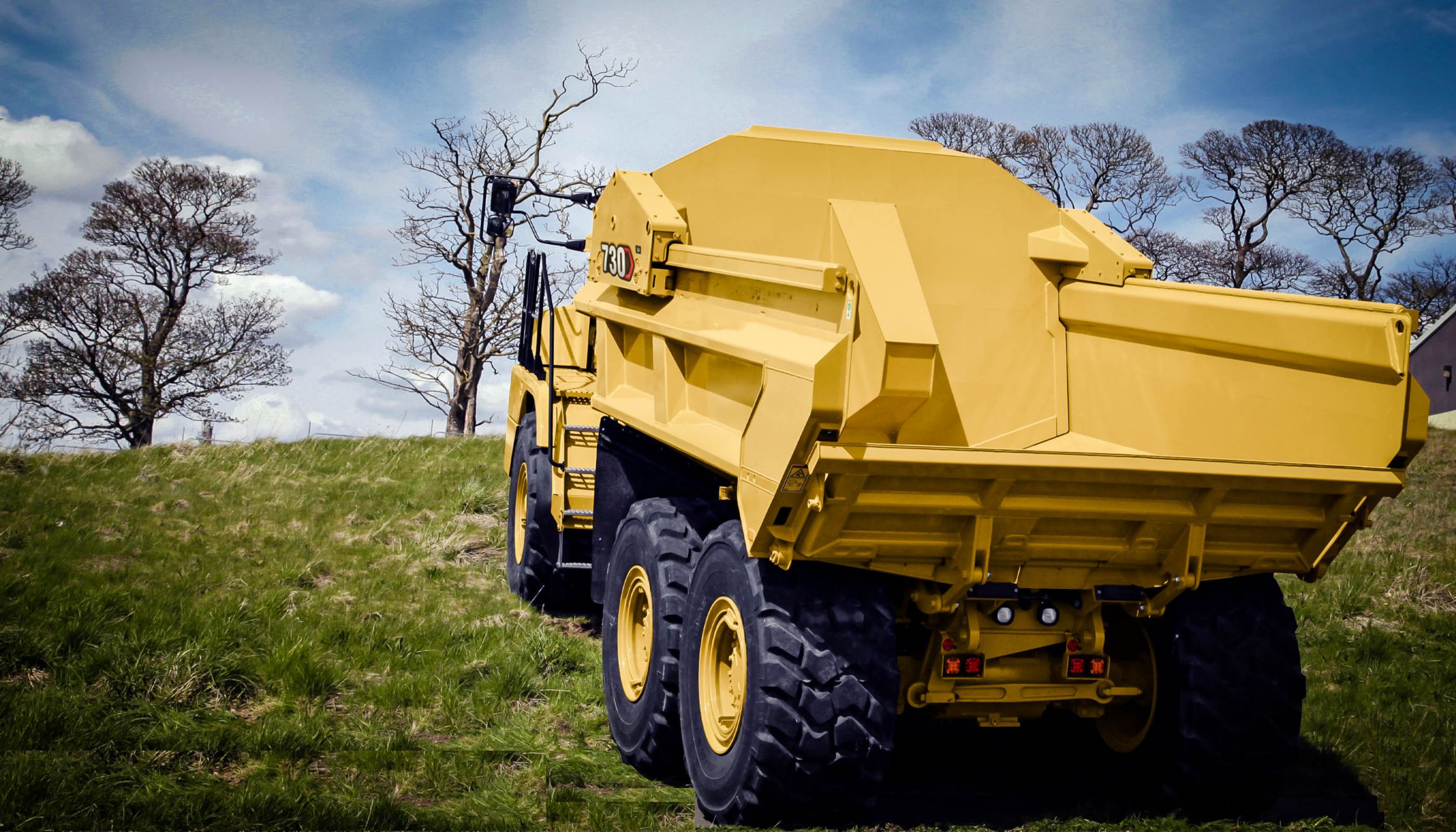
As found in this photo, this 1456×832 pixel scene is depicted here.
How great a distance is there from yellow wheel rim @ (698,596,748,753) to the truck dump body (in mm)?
591

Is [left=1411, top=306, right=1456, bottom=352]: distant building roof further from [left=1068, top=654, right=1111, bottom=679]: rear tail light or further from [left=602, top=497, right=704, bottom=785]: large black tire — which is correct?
[left=602, top=497, right=704, bottom=785]: large black tire

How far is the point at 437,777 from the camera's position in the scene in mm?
4945

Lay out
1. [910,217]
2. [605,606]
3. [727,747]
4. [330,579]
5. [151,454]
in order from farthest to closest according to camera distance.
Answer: [151,454] < [330,579] < [605,606] < [910,217] < [727,747]

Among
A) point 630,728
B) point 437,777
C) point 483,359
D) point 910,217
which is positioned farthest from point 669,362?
point 483,359

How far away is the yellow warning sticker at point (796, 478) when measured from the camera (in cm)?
380

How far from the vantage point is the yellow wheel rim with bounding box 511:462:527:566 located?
29.2 ft

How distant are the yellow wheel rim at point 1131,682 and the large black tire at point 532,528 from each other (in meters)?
3.75

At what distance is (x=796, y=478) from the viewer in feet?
12.5

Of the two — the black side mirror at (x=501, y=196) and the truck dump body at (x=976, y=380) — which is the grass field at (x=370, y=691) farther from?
the black side mirror at (x=501, y=196)

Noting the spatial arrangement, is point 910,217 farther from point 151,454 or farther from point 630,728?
point 151,454

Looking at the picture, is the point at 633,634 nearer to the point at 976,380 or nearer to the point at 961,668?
the point at 961,668

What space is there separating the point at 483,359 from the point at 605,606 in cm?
1811

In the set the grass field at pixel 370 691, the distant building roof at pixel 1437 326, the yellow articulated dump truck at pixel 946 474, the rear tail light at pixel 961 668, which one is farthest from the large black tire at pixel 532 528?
the distant building roof at pixel 1437 326

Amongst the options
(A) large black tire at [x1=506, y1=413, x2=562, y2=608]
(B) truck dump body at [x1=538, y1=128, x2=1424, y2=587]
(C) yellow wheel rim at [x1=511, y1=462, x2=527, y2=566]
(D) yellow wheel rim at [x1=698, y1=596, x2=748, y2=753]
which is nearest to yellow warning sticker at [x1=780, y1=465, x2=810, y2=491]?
(B) truck dump body at [x1=538, y1=128, x2=1424, y2=587]
